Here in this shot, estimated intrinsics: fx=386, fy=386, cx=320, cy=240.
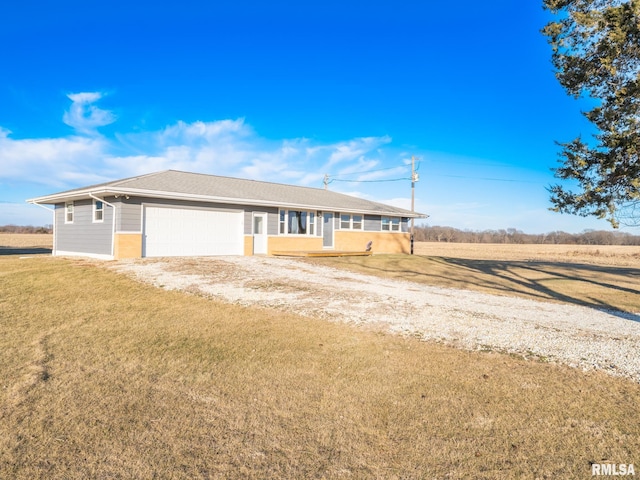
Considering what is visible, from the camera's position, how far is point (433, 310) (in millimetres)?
7973

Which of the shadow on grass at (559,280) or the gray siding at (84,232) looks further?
the gray siding at (84,232)

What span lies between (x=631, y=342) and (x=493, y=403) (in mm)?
3839

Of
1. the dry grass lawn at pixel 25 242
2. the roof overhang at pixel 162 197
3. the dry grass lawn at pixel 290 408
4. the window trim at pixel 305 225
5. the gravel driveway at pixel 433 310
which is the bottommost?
the dry grass lawn at pixel 290 408

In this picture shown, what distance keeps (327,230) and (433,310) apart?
1537 cm

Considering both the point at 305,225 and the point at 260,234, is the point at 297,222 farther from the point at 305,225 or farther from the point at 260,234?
the point at 260,234

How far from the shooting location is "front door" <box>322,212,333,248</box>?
74.9 feet

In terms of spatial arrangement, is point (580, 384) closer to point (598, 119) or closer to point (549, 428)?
point (549, 428)

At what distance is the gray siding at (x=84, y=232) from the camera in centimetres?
1575

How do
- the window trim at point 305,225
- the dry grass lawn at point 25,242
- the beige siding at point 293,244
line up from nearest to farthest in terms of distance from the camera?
the beige siding at point 293,244 < the window trim at point 305,225 < the dry grass lawn at point 25,242

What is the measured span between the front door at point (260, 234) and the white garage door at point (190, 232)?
2.97 feet

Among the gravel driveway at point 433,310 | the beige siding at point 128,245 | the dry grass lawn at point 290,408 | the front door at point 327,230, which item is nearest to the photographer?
the dry grass lawn at point 290,408

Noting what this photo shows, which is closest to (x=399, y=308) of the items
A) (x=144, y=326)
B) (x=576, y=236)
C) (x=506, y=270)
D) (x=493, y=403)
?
(x=493, y=403)

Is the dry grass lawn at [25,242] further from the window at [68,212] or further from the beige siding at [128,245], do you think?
the beige siding at [128,245]

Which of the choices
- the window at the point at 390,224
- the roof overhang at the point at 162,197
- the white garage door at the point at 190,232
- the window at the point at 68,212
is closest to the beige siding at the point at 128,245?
the white garage door at the point at 190,232
